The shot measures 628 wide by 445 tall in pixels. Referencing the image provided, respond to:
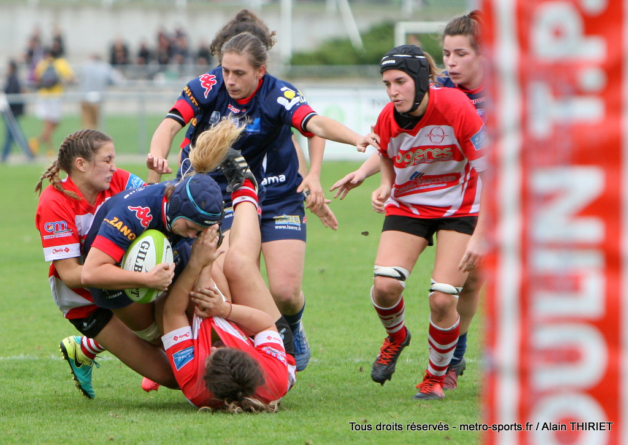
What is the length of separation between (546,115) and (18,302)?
6.62 metres

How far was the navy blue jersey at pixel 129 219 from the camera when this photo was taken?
13.2 ft

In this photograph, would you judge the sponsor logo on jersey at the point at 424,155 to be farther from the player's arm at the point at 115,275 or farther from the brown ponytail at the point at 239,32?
the player's arm at the point at 115,275

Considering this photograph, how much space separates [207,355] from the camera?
4074 mm

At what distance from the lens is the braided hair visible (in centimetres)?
439

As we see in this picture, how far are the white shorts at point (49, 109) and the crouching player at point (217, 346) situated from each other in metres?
15.8

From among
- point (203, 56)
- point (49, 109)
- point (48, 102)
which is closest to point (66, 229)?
point (49, 109)

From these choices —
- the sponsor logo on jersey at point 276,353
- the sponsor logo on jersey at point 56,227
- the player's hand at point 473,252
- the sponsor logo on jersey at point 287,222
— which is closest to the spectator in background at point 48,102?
the sponsor logo on jersey at point 287,222

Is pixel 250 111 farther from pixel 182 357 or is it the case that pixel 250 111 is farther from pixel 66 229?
pixel 182 357

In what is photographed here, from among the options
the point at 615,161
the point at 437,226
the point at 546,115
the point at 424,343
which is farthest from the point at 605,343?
the point at 424,343

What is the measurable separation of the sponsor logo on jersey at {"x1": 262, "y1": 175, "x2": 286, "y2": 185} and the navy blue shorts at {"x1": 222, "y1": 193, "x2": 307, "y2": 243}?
131 millimetres

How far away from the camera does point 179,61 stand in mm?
28797

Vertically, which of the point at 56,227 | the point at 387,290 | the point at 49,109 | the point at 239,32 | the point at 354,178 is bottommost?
the point at 387,290

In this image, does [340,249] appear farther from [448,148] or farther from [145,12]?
[145,12]

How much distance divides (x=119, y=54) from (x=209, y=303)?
82.5 ft
